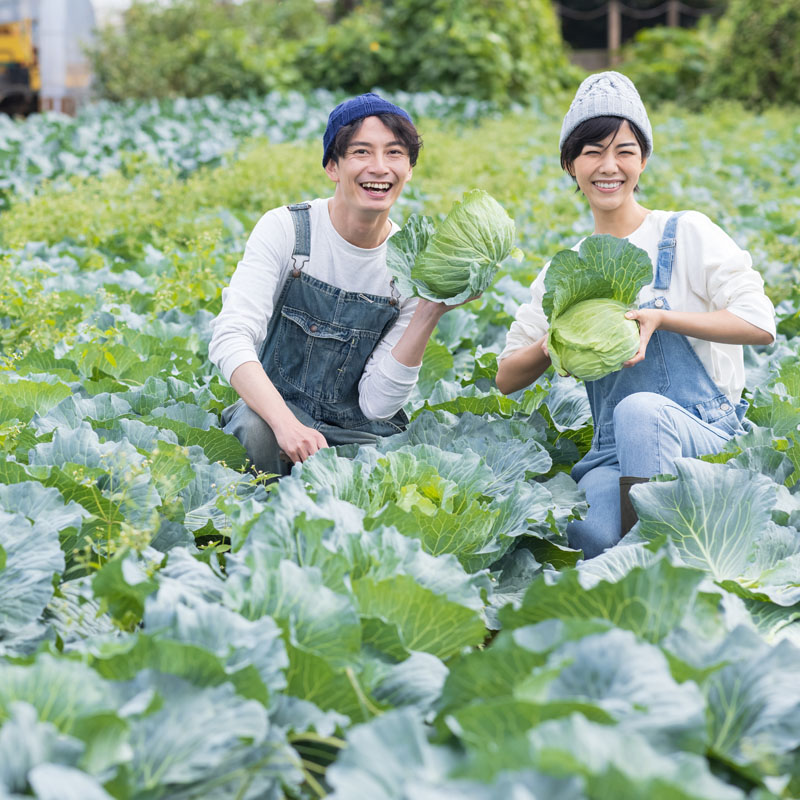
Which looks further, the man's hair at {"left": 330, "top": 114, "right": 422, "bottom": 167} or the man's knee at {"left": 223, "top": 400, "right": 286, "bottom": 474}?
the man's knee at {"left": 223, "top": 400, "right": 286, "bottom": 474}

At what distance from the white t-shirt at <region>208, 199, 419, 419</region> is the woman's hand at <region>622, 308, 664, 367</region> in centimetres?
70

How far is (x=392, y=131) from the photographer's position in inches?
114

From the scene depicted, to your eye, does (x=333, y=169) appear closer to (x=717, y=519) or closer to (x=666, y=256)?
(x=666, y=256)

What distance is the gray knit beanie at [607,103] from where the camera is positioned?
282cm

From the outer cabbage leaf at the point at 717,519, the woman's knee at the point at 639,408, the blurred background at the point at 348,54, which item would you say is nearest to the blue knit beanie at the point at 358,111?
the woman's knee at the point at 639,408

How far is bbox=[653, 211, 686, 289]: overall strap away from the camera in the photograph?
2.87 meters

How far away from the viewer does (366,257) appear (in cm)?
312

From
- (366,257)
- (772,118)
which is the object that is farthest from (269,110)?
(366,257)

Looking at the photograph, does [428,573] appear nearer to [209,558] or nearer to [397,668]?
[397,668]

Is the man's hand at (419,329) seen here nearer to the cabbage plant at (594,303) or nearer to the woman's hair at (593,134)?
the cabbage plant at (594,303)

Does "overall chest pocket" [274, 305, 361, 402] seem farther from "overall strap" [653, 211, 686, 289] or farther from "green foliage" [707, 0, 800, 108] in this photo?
"green foliage" [707, 0, 800, 108]

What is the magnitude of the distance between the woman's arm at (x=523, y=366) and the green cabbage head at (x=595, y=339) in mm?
129

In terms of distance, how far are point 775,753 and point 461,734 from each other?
0.51m

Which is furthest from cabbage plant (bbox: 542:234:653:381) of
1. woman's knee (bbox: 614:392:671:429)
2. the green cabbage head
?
woman's knee (bbox: 614:392:671:429)
